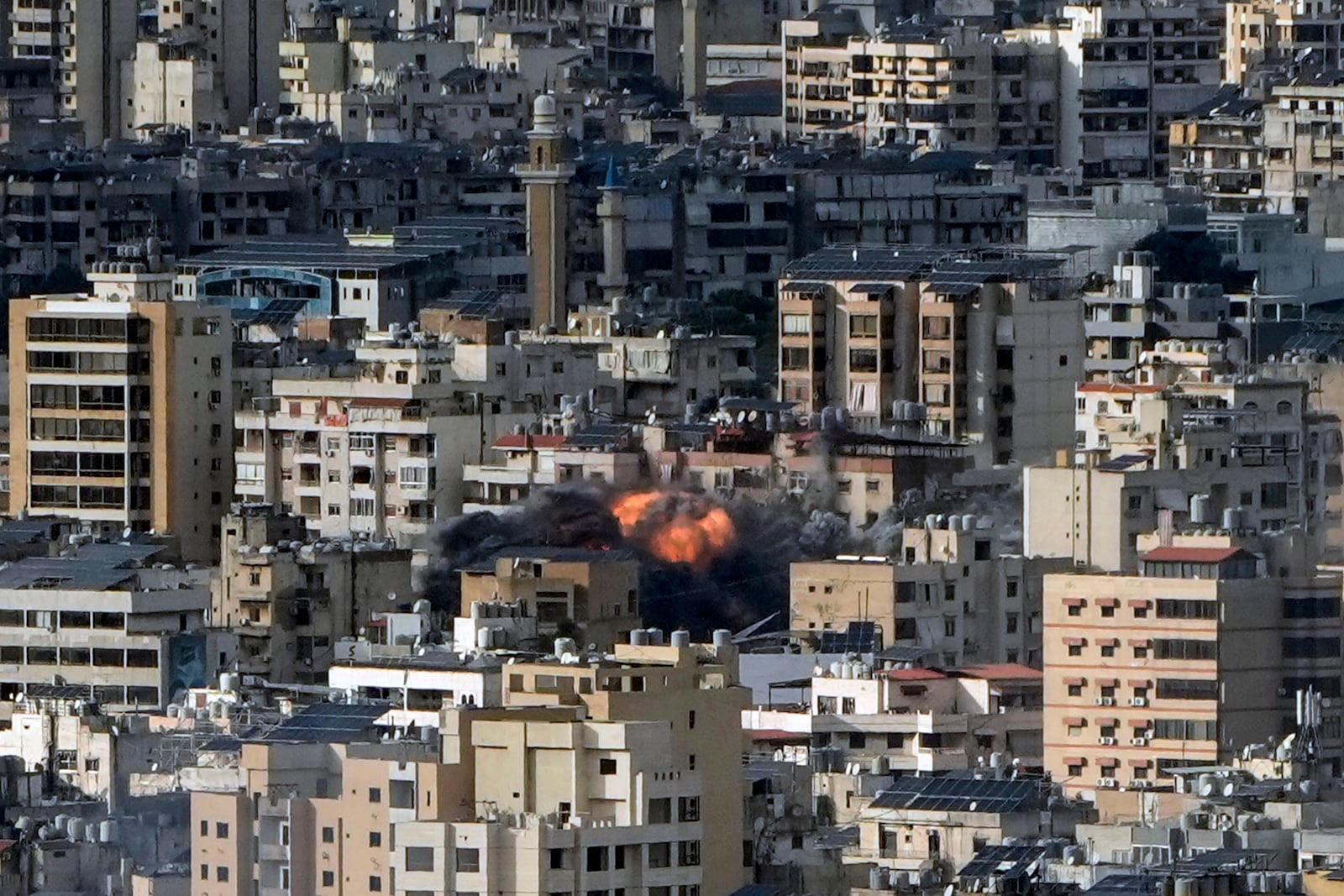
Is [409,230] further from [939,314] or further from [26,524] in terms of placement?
[26,524]

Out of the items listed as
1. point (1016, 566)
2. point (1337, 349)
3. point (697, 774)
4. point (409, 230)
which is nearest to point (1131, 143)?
point (409, 230)

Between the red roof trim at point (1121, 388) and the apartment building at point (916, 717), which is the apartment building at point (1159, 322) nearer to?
the red roof trim at point (1121, 388)

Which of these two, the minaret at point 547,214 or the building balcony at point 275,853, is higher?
the minaret at point 547,214

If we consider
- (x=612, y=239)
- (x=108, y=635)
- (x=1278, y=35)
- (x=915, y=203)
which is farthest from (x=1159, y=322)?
(x=1278, y=35)

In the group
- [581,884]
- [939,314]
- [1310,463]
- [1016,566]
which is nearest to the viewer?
[581,884]

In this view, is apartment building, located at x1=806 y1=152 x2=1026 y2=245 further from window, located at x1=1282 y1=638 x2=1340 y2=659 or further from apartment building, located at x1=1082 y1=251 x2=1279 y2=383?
window, located at x1=1282 y1=638 x2=1340 y2=659

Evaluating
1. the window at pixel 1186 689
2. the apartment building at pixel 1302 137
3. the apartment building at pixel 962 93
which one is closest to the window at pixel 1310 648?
the window at pixel 1186 689
